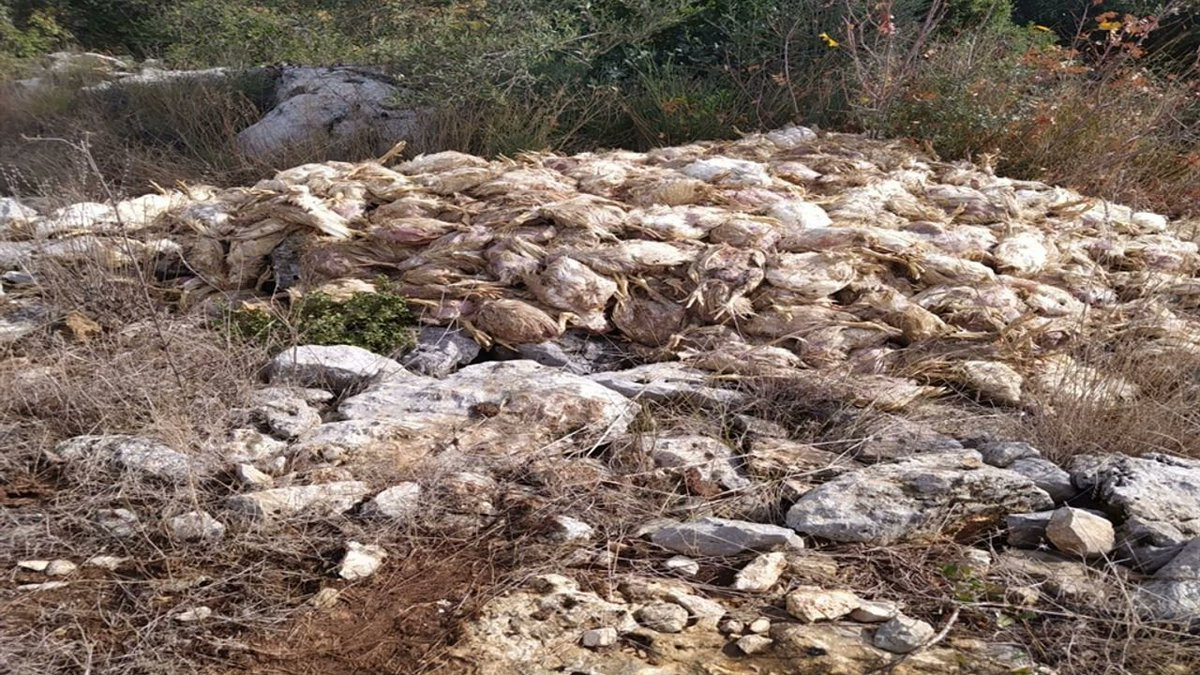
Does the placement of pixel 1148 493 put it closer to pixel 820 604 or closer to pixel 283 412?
pixel 820 604

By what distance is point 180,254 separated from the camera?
4535 mm

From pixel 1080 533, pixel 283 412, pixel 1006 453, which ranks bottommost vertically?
pixel 283 412

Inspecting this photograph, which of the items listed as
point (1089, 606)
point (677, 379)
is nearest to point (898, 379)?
point (677, 379)

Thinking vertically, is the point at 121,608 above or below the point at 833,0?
below

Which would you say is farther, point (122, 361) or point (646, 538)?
point (122, 361)

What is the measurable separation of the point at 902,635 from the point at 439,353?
6.94ft

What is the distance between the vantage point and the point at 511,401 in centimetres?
338

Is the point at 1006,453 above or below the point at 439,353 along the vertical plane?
above

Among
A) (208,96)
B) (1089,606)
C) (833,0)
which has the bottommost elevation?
(208,96)

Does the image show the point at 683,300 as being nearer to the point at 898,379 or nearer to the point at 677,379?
the point at 677,379

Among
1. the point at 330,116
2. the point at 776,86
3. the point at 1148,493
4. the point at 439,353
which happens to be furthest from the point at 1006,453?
the point at 330,116

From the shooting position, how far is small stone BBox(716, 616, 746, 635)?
2334 mm

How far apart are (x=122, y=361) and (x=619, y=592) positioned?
1821 millimetres

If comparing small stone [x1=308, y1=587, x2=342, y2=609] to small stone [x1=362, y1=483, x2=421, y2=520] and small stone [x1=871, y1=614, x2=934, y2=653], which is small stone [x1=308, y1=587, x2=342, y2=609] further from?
small stone [x1=871, y1=614, x2=934, y2=653]
